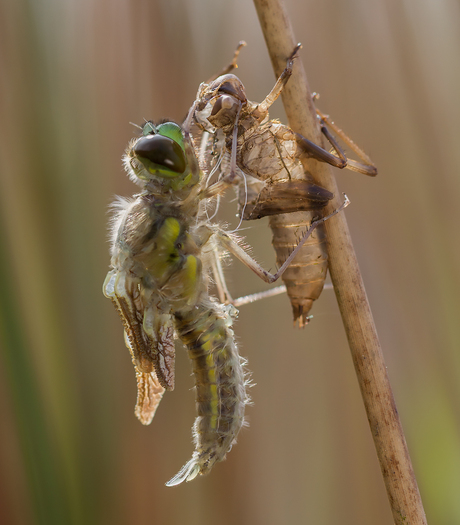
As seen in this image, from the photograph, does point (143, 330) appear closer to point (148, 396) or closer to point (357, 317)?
point (148, 396)

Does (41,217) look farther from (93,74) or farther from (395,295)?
(395,295)

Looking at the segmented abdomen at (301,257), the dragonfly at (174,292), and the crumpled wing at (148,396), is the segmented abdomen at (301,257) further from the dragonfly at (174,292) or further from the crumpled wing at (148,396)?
the crumpled wing at (148,396)

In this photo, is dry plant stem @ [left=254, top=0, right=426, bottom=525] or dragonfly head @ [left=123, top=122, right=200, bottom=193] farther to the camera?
dragonfly head @ [left=123, top=122, right=200, bottom=193]

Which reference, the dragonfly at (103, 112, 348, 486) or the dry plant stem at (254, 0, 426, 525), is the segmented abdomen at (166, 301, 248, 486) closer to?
the dragonfly at (103, 112, 348, 486)

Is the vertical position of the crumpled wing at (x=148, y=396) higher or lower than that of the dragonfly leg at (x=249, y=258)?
lower

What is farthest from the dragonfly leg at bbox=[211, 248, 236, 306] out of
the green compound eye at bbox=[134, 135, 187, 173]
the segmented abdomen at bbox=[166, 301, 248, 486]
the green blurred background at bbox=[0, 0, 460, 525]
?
the green blurred background at bbox=[0, 0, 460, 525]

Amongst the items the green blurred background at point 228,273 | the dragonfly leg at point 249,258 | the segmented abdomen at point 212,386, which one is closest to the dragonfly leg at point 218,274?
the dragonfly leg at point 249,258

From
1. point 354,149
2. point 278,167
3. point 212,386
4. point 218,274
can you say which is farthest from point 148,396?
point 354,149
